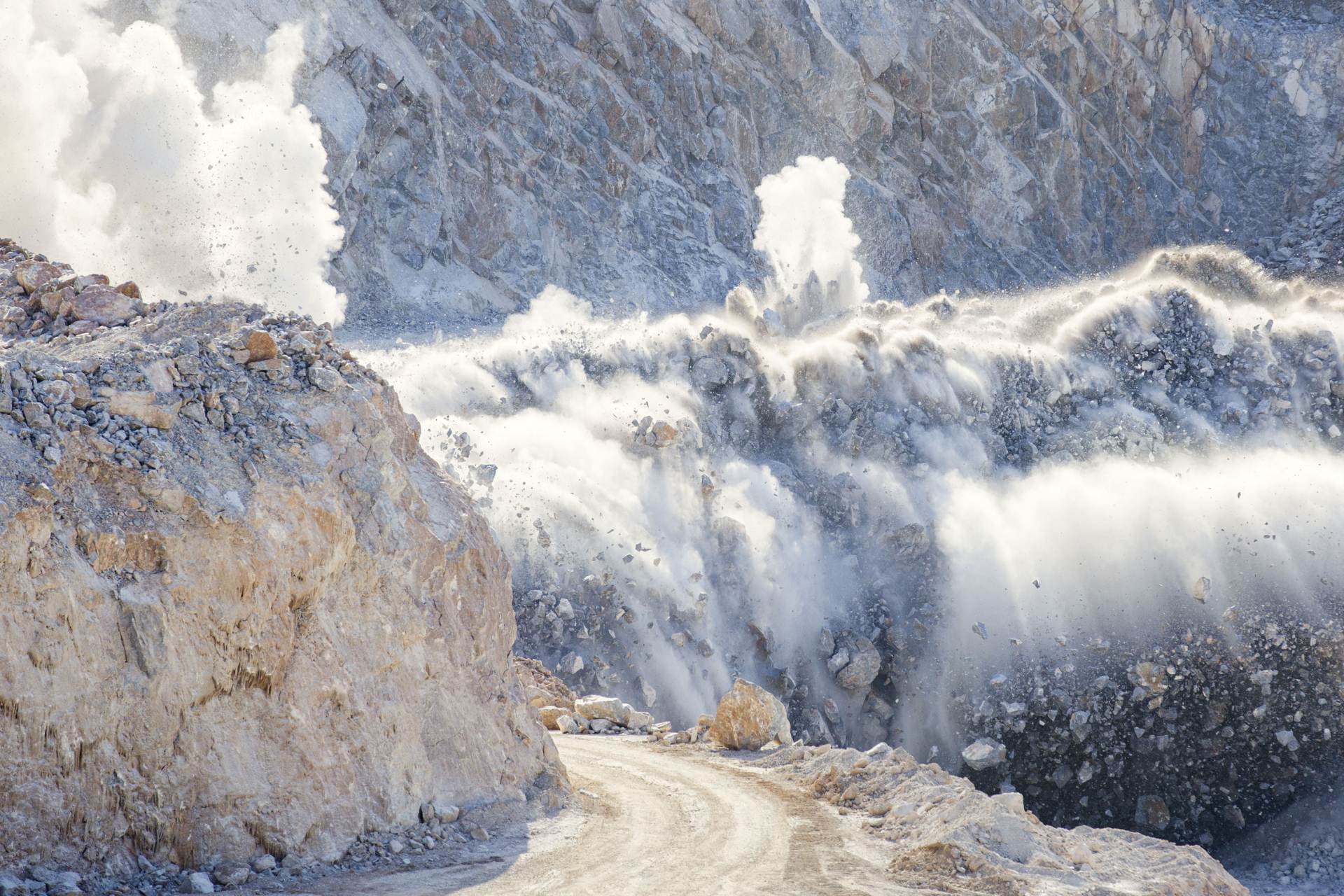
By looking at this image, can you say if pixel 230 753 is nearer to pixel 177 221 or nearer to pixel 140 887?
pixel 140 887

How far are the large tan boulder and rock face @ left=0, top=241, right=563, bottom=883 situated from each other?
14.5 feet

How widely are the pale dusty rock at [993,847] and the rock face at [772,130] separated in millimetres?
24864

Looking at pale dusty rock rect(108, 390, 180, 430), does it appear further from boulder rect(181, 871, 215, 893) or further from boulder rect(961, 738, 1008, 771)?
boulder rect(961, 738, 1008, 771)

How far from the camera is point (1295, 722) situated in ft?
64.5

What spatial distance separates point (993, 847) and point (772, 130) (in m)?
36.7

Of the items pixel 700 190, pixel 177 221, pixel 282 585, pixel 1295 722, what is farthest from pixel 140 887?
pixel 700 190

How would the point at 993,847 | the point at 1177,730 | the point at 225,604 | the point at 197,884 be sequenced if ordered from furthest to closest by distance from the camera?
the point at 1177,730
the point at 993,847
the point at 225,604
the point at 197,884

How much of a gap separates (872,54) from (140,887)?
42295 millimetres

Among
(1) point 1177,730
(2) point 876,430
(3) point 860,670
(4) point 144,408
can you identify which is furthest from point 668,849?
(2) point 876,430

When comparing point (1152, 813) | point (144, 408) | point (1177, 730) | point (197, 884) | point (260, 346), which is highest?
point (260, 346)

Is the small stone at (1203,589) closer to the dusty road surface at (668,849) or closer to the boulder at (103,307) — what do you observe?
the dusty road surface at (668,849)

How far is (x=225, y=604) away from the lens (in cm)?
845

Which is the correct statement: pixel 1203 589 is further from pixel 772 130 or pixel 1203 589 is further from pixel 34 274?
pixel 772 130

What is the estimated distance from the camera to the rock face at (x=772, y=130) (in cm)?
3591
